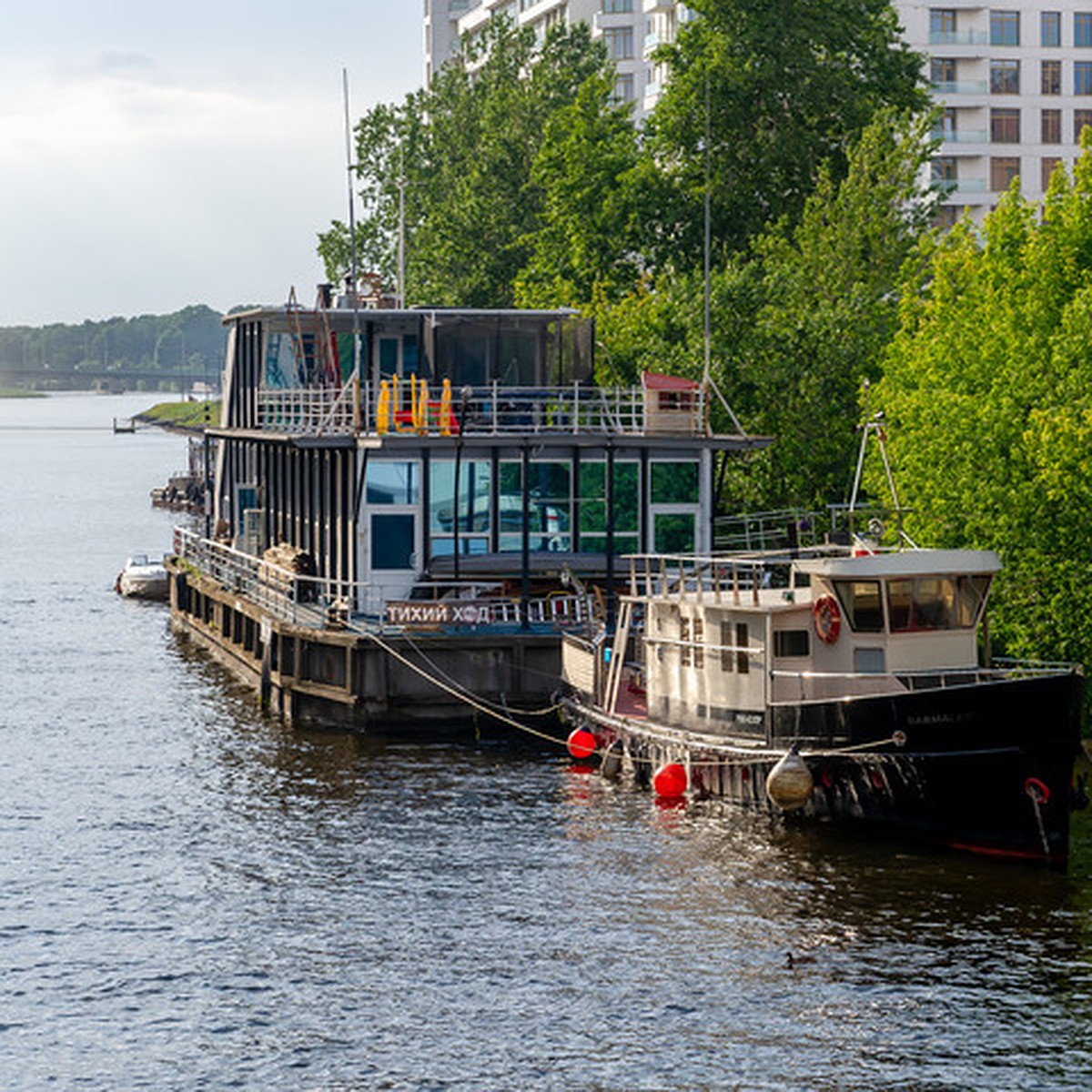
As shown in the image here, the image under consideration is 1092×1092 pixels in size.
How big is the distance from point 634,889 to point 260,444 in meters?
35.1

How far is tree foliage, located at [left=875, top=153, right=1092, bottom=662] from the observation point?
144ft

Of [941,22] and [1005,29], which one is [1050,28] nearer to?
[1005,29]

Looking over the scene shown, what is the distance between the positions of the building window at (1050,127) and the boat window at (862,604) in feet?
283

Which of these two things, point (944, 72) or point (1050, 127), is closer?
point (944, 72)

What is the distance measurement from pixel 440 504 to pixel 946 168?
239 ft

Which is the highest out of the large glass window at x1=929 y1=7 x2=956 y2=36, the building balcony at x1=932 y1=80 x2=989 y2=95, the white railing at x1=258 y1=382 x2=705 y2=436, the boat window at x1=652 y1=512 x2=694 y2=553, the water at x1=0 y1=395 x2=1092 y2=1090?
the large glass window at x1=929 y1=7 x2=956 y2=36

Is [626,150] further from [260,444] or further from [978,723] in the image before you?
[978,723]

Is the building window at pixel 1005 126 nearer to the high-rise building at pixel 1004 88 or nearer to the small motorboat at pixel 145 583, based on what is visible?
the high-rise building at pixel 1004 88

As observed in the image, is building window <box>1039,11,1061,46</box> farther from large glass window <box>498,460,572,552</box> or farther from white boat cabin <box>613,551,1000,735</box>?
white boat cabin <box>613,551,1000,735</box>

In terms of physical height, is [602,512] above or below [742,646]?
above

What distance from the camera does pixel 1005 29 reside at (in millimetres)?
118062

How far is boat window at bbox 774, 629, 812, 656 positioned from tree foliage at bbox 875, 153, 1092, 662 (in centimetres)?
650

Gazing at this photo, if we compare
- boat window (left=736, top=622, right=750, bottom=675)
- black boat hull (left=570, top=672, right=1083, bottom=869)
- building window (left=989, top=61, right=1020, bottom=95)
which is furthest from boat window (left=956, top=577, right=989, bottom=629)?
building window (left=989, top=61, right=1020, bottom=95)

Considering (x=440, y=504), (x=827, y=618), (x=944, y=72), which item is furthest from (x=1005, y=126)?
(x=827, y=618)
